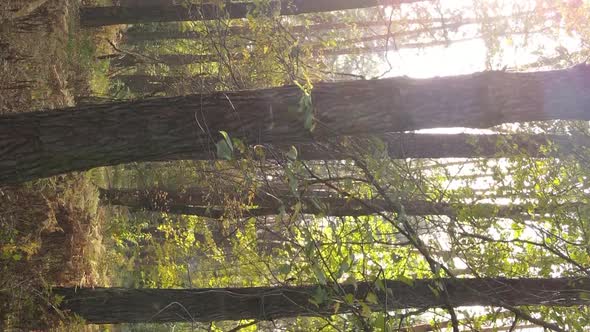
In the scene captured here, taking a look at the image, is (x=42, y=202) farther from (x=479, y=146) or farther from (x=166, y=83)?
(x=479, y=146)

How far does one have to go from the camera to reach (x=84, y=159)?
4105 mm

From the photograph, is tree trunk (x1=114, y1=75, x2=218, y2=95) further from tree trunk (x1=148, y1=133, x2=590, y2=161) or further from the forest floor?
tree trunk (x1=148, y1=133, x2=590, y2=161)

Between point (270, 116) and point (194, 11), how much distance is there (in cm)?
477

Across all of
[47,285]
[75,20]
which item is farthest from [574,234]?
[75,20]

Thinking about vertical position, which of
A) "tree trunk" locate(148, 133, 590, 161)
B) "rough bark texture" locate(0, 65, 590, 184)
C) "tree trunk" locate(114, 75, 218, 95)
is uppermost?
"tree trunk" locate(114, 75, 218, 95)

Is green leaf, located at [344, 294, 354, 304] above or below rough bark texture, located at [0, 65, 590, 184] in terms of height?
below

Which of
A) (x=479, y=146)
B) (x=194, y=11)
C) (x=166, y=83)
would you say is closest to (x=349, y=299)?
(x=479, y=146)

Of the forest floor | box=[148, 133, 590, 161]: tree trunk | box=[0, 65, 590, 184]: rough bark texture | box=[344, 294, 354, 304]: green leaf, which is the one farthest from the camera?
box=[148, 133, 590, 161]: tree trunk

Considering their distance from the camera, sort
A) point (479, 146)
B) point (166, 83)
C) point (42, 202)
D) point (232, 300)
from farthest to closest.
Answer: point (166, 83) < point (479, 146) < point (42, 202) < point (232, 300)

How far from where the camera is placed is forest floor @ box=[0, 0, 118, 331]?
600 centimetres

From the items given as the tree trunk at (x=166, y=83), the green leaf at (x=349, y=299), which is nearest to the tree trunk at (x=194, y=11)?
the tree trunk at (x=166, y=83)

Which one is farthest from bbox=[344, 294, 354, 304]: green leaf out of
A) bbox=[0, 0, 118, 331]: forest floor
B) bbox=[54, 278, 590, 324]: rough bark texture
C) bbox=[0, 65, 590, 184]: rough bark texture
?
bbox=[0, 0, 118, 331]: forest floor

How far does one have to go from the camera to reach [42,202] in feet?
21.7

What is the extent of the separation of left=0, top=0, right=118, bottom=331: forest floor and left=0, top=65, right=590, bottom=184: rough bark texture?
2.00 metres
